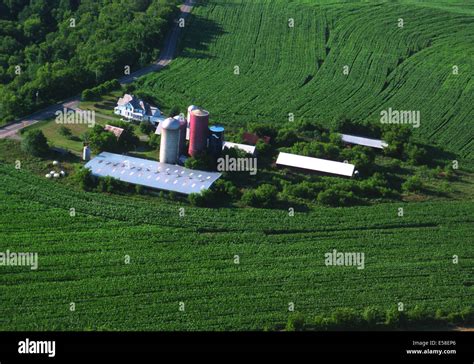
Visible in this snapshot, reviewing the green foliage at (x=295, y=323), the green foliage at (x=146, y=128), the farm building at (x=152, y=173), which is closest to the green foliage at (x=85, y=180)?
the farm building at (x=152, y=173)

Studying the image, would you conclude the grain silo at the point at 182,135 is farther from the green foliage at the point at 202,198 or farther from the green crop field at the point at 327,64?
the green crop field at the point at 327,64

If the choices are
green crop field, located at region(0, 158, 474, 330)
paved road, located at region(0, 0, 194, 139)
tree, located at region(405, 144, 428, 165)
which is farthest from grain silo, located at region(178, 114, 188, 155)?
tree, located at region(405, 144, 428, 165)

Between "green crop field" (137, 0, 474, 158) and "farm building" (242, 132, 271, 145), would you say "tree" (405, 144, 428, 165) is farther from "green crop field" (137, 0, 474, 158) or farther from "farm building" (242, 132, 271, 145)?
"farm building" (242, 132, 271, 145)

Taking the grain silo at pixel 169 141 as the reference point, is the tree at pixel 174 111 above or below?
above

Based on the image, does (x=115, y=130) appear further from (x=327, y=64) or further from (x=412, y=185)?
(x=327, y=64)

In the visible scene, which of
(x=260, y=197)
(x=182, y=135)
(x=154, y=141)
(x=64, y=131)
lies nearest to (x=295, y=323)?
(x=260, y=197)

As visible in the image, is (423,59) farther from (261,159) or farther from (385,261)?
(385,261)
